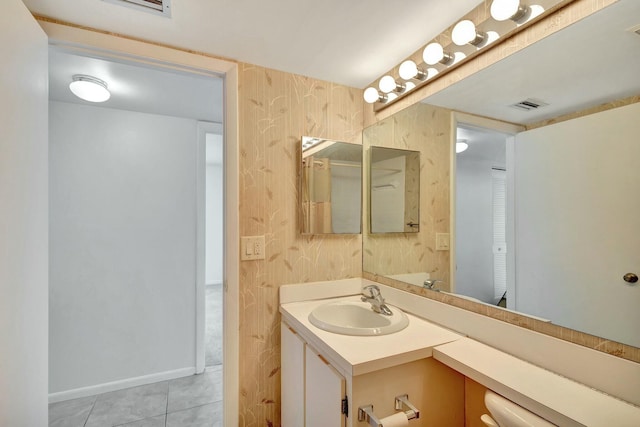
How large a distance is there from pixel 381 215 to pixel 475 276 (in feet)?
2.21

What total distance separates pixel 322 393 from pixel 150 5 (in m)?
1.67

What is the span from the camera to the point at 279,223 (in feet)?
5.29

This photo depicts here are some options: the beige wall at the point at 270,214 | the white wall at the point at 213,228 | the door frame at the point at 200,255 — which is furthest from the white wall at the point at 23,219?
the white wall at the point at 213,228

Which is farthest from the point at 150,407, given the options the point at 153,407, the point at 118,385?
the point at 118,385

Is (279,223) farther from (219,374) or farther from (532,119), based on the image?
(219,374)

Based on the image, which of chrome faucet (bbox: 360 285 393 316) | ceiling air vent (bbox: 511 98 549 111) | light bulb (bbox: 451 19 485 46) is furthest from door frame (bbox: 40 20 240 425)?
ceiling air vent (bbox: 511 98 549 111)

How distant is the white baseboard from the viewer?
2031 millimetres

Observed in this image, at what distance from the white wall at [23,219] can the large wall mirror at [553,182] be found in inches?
63.9

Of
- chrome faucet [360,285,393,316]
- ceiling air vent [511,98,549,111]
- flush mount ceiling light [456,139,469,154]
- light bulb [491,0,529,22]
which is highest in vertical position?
light bulb [491,0,529,22]

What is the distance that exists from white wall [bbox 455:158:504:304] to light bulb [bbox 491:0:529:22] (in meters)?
0.50

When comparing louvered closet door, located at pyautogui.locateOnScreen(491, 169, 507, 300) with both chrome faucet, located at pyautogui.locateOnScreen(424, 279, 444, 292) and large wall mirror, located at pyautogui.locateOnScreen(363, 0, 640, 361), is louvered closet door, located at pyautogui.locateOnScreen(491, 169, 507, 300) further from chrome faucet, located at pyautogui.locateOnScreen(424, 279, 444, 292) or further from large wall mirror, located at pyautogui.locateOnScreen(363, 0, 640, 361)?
chrome faucet, located at pyautogui.locateOnScreen(424, 279, 444, 292)

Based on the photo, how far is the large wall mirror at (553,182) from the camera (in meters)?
0.79

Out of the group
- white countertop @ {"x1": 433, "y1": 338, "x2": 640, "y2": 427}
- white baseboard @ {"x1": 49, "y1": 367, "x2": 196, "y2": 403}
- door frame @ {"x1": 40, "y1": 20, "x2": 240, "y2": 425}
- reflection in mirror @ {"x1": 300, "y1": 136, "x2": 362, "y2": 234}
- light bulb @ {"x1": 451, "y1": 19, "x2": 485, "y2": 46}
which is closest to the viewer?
white countertop @ {"x1": 433, "y1": 338, "x2": 640, "y2": 427}

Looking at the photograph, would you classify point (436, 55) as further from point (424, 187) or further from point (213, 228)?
point (213, 228)
